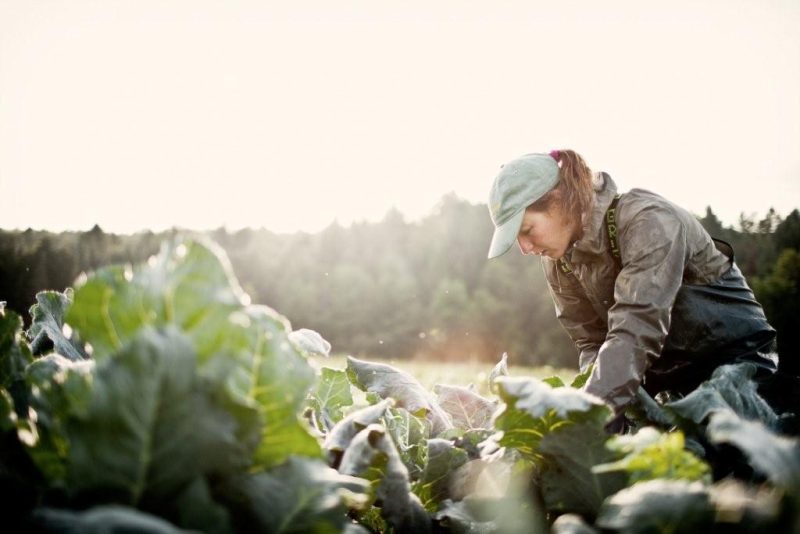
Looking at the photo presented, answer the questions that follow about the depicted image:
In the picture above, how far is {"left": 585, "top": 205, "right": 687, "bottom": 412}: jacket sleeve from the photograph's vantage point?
6.39 feet

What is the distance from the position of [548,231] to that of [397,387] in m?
1.69

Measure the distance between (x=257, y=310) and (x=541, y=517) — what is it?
2.78ft

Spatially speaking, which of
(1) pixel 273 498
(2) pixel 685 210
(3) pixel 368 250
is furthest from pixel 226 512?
(3) pixel 368 250

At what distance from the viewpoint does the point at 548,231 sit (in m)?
3.15

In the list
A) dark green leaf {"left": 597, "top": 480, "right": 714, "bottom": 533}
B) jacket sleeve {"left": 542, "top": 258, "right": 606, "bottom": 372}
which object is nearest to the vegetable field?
dark green leaf {"left": 597, "top": 480, "right": 714, "bottom": 533}

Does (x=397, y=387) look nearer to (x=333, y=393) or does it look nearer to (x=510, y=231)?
(x=333, y=393)

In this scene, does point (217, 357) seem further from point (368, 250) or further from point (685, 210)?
point (368, 250)

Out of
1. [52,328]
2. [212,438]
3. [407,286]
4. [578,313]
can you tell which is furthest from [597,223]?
[407,286]

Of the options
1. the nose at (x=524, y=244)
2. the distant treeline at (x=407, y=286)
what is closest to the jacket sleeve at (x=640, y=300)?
the nose at (x=524, y=244)

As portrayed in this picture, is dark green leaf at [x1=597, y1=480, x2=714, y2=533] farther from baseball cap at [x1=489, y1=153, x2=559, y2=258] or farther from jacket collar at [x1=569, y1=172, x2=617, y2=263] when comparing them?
jacket collar at [x1=569, y1=172, x2=617, y2=263]

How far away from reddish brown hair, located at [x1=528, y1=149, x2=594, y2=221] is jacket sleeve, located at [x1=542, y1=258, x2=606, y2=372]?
0.65 meters

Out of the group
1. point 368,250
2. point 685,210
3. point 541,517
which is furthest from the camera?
point 368,250

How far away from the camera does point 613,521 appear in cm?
80

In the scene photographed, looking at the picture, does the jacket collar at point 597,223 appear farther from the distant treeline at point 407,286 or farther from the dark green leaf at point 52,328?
the distant treeline at point 407,286
